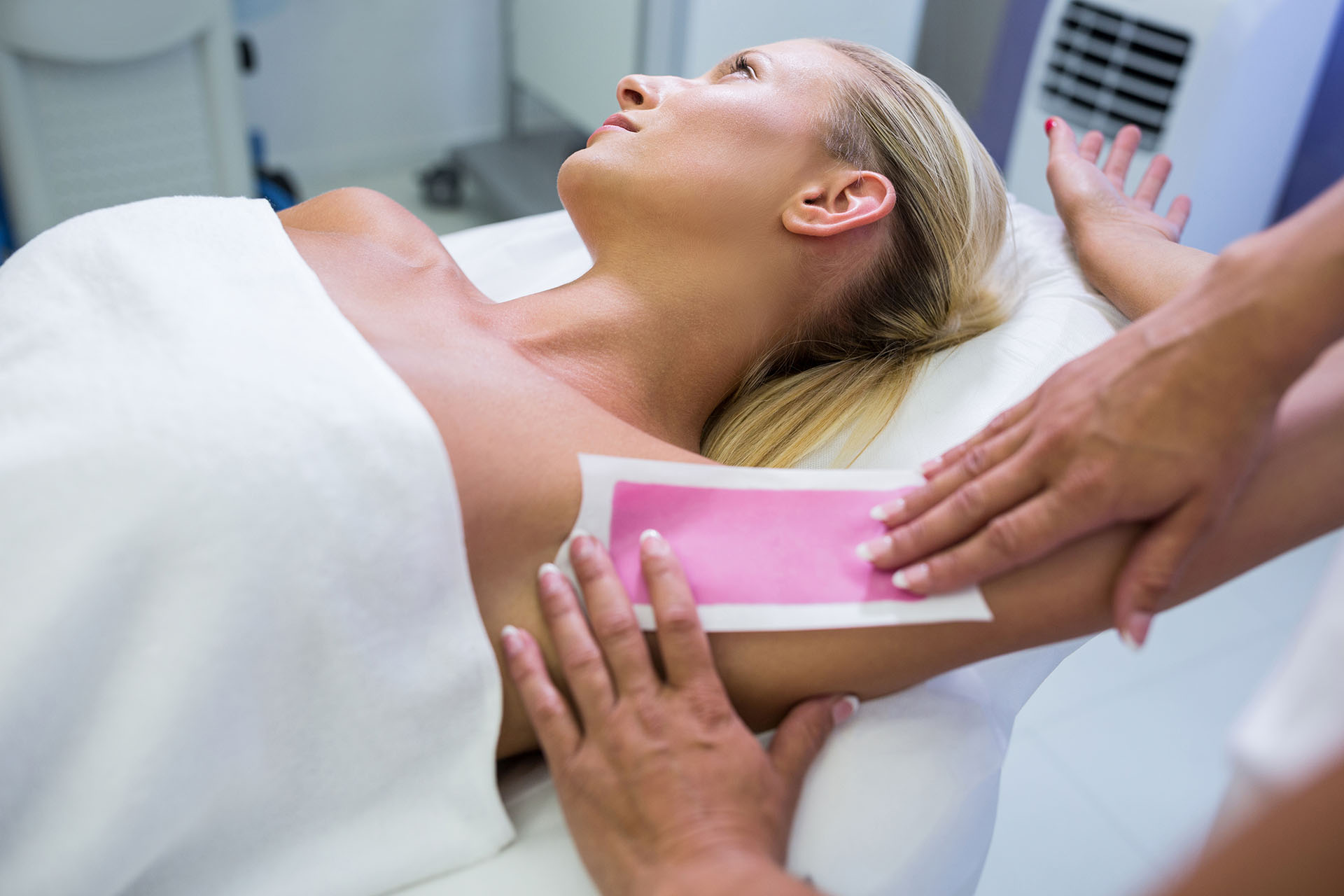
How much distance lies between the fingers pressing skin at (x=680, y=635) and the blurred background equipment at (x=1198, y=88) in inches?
60.9

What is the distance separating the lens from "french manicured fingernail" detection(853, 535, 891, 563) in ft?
2.87

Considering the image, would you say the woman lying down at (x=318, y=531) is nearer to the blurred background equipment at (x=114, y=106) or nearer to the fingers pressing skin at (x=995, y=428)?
the fingers pressing skin at (x=995, y=428)

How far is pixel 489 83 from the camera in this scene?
10.3 feet

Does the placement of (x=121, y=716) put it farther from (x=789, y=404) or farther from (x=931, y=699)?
(x=789, y=404)

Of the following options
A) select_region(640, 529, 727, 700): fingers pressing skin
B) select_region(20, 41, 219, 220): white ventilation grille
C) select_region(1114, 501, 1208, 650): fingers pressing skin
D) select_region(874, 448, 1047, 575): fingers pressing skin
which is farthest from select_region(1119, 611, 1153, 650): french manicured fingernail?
select_region(20, 41, 219, 220): white ventilation grille

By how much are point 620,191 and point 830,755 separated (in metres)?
0.66

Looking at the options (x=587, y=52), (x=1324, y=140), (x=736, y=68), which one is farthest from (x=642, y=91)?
(x=1324, y=140)

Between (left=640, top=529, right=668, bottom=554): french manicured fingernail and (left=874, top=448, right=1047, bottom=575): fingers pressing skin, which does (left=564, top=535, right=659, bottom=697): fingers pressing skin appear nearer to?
(left=640, top=529, right=668, bottom=554): french manicured fingernail

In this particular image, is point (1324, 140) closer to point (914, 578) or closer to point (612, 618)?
point (914, 578)

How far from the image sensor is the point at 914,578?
85 cm

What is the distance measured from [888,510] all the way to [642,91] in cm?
62

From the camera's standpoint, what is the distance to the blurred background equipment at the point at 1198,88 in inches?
70.7

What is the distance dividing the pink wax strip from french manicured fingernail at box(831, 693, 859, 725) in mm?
91

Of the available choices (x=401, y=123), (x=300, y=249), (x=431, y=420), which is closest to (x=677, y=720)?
(x=431, y=420)
